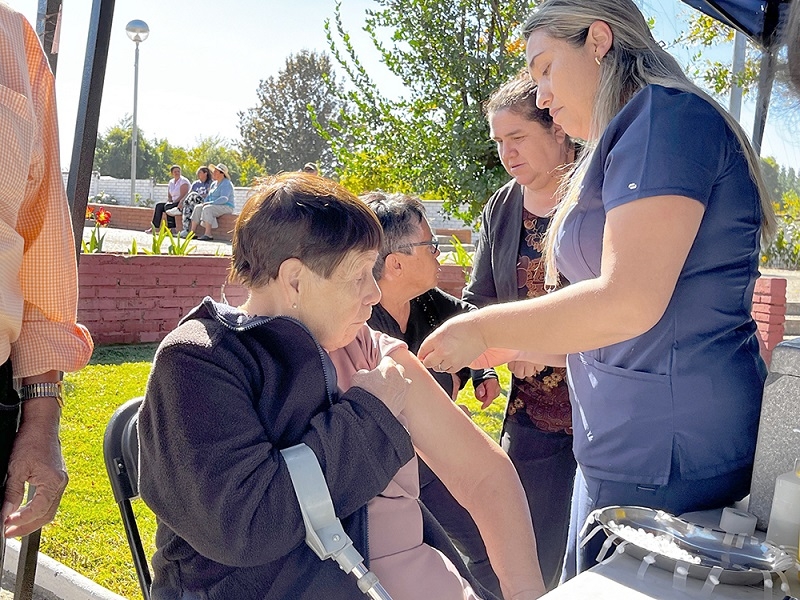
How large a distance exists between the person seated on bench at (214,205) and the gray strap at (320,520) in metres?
15.1

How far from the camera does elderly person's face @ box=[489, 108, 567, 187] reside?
2.86 meters

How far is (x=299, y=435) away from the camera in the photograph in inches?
62.1

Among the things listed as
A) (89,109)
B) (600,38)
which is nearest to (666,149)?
(600,38)

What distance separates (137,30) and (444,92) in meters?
15.8

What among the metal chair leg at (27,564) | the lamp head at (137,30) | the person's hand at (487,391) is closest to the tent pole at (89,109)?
the metal chair leg at (27,564)

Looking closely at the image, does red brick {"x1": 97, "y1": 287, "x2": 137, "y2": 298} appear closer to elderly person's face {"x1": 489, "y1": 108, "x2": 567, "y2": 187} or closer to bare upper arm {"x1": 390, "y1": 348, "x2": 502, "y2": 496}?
elderly person's face {"x1": 489, "y1": 108, "x2": 567, "y2": 187}

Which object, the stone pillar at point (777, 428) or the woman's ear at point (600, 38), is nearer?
the stone pillar at point (777, 428)

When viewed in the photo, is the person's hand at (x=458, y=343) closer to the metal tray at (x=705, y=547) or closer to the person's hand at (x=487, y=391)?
the metal tray at (x=705, y=547)

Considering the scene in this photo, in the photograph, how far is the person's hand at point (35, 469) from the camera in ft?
5.83

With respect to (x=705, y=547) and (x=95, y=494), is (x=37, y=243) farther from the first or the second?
(x=95, y=494)

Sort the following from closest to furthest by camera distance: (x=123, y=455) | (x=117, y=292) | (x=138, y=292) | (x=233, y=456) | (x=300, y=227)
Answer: (x=233, y=456) → (x=300, y=227) → (x=123, y=455) → (x=117, y=292) → (x=138, y=292)

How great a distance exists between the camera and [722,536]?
4.03 feet

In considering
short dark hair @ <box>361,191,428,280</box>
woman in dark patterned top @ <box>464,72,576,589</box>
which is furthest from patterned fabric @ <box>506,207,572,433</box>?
short dark hair @ <box>361,191,428,280</box>

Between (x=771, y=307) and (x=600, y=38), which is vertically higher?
(x=600, y=38)
